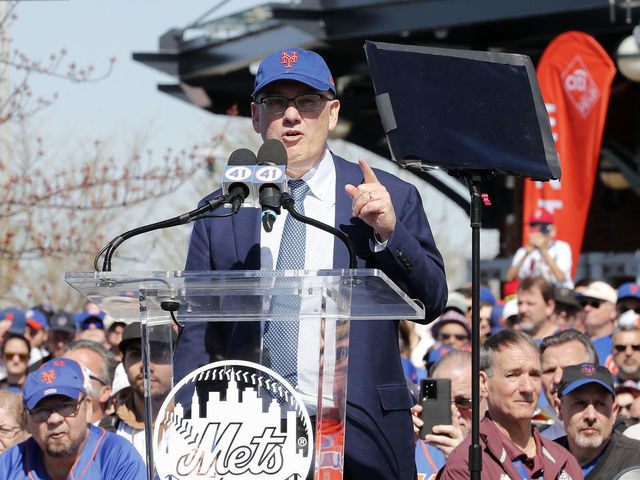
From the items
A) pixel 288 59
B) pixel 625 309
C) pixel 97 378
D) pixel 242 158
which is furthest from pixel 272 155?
pixel 625 309

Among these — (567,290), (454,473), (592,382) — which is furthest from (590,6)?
(454,473)

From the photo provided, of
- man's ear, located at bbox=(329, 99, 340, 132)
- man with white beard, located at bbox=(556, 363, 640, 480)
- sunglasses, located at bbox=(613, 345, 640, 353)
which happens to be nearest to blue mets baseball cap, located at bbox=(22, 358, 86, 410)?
man's ear, located at bbox=(329, 99, 340, 132)

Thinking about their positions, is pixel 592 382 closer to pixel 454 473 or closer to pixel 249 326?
pixel 454 473

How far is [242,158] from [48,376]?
2906 millimetres

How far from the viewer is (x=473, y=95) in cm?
403

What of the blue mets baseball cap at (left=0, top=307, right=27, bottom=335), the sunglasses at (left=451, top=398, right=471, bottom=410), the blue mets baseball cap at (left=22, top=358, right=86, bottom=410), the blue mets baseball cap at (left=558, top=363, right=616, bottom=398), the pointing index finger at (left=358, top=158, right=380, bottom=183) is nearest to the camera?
the pointing index finger at (left=358, top=158, right=380, bottom=183)

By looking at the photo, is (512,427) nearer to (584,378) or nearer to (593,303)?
(584,378)

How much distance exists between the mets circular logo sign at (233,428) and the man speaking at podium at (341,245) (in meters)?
0.10

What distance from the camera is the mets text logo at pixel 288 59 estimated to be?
408cm

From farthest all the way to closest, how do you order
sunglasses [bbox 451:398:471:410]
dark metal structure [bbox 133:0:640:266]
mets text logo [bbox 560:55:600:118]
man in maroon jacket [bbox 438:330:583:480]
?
dark metal structure [bbox 133:0:640:266] < mets text logo [bbox 560:55:600:118] < sunglasses [bbox 451:398:471:410] < man in maroon jacket [bbox 438:330:583:480]

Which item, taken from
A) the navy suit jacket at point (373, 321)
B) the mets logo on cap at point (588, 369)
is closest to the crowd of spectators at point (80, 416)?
the navy suit jacket at point (373, 321)

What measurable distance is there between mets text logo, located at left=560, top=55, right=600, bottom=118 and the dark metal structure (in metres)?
1.03

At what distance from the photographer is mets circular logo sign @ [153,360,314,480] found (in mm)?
3432

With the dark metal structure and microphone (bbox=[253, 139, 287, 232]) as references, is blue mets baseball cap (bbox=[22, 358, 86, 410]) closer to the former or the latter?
microphone (bbox=[253, 139, 287, 232])
